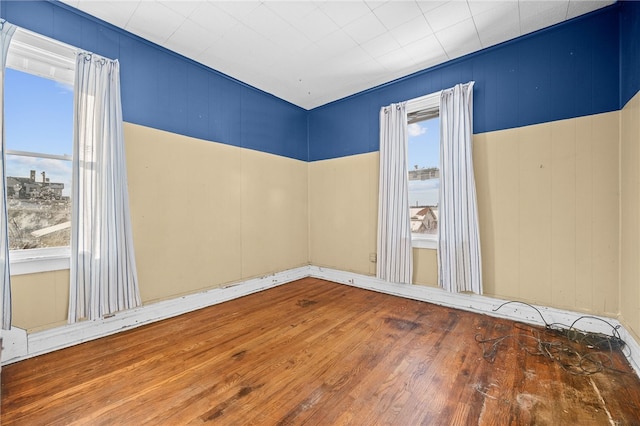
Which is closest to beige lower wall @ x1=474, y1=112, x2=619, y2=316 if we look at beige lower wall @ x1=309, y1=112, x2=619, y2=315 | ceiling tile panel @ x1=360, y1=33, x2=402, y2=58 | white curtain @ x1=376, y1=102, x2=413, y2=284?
beige lower wall @ x1=309, y1=112, x2=619, y2=315

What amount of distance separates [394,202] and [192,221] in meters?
2.49

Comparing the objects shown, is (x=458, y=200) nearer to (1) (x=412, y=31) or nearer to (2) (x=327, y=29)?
(1) (x=412, y=31)

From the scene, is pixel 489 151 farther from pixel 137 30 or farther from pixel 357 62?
pixel 137 30

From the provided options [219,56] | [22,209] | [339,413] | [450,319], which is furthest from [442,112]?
A: [22,209]

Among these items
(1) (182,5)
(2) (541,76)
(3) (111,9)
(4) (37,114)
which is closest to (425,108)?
(2) (541,76)

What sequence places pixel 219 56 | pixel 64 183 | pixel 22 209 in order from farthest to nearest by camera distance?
pixel 219 56
pixel 64 183
pixel 22 209

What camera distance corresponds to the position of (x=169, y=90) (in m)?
2.79

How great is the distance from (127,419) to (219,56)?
3.25 meters

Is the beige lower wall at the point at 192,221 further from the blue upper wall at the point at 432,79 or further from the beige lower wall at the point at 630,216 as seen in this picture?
the beige lower wall at the point at 630,216

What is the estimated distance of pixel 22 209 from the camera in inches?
80.3

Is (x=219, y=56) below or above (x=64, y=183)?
above

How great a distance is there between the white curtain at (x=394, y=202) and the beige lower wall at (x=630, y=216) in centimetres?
177

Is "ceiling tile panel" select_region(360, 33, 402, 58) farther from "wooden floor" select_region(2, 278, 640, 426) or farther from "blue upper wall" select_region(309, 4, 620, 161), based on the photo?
"wooden floor" select_region(2, 278, 640, 426)

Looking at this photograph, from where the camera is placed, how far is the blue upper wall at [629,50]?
6.31 ft
